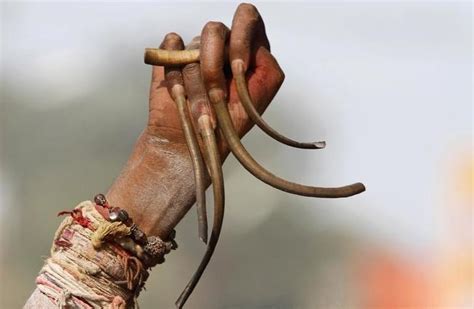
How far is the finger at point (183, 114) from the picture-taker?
125cm

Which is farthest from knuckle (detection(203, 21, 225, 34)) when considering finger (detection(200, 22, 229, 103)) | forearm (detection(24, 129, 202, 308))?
forearm (detection(24, 129, 202, 308))

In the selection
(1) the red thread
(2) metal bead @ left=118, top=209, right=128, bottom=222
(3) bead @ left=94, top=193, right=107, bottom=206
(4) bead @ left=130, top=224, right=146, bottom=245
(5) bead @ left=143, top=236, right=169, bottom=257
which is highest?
(3) bead @ left=94, top=193, right=107, bottom=206

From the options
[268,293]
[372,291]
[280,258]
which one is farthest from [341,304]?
[280,258]

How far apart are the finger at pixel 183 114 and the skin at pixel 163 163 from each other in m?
0.02

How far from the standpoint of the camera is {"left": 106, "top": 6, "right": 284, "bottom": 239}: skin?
1304 mm

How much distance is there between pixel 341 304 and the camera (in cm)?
241

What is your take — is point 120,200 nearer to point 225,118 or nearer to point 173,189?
point 173,189

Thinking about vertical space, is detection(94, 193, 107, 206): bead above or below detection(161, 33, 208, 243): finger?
below

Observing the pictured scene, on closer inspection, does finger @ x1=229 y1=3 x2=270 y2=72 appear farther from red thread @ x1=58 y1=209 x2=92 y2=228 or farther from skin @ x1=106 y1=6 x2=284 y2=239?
red thread @ x1=58 y1=209 x2=92 y2=228

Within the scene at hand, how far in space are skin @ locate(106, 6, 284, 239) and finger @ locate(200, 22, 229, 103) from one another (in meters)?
0.04

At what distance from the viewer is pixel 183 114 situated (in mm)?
1281

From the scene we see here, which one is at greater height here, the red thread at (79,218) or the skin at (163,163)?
the skin at (163,163)

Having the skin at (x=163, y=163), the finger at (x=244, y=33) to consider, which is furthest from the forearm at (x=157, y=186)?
the finger at (x=244, y=33)

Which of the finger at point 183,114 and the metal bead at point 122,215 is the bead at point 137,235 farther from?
the finger at point 183,114
